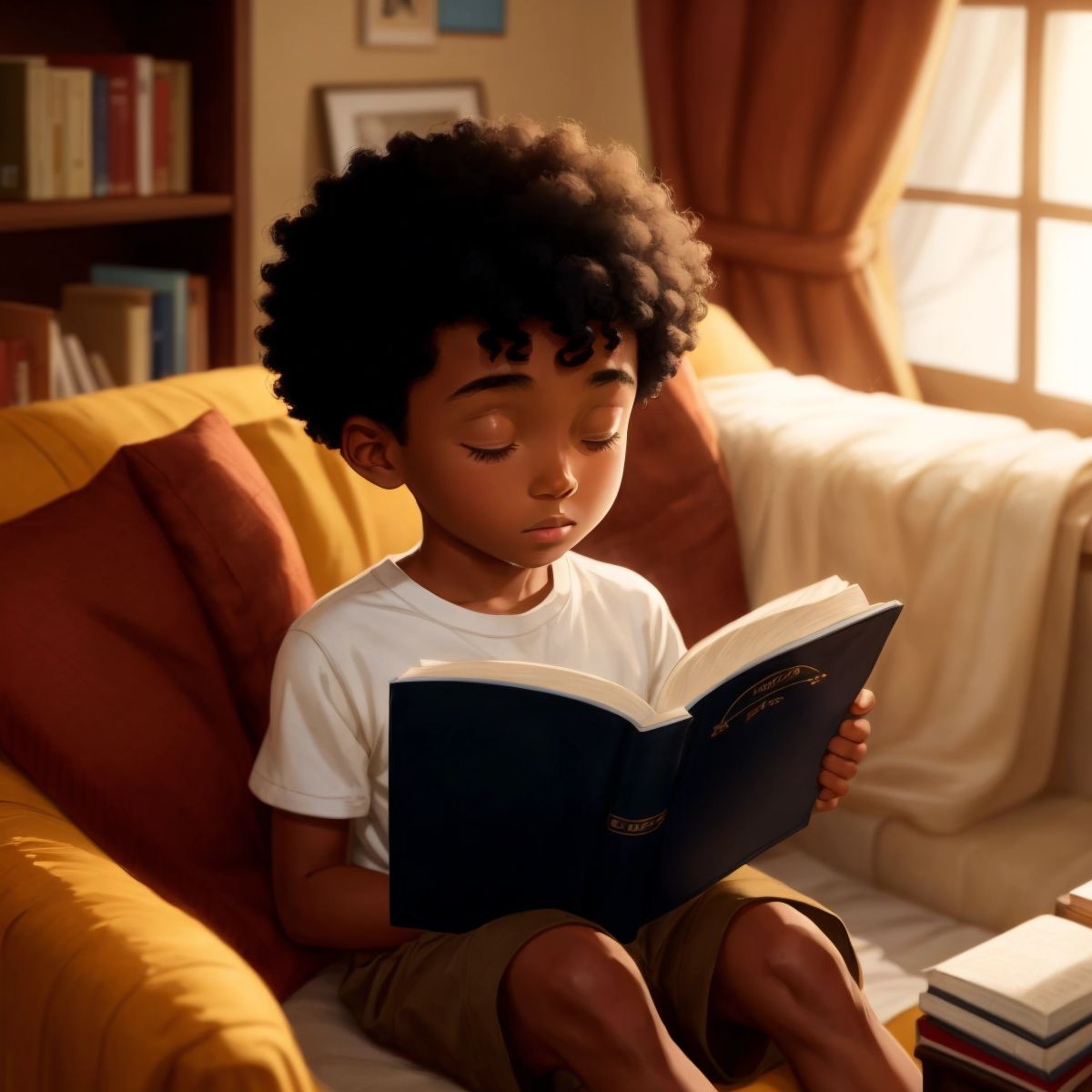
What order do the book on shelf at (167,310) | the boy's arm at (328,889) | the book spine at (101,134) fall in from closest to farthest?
the boy's arm at (328,889) → the book spine at (101,134) → the book on shelf at (167,310)

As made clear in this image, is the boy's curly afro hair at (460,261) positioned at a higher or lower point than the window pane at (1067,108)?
lower

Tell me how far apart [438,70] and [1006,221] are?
51.1 inches

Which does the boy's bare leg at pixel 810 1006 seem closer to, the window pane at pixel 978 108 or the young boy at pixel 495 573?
the young boy at pixel 495 573

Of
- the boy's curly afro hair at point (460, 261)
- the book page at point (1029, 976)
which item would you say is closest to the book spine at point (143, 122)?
the boy's curly afro hair at point (460, 261)

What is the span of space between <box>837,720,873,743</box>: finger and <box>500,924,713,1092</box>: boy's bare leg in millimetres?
292

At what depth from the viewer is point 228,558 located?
1427 millimetres

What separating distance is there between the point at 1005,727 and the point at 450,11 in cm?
227

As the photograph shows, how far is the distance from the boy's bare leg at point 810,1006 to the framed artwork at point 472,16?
2.65 meters

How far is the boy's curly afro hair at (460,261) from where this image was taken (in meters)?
1.14

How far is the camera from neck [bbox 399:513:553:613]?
131 cm

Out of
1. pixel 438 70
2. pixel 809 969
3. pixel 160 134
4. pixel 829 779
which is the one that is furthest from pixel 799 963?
pixel 438 70

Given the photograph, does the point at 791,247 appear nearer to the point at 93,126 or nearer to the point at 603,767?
the point at 93,126

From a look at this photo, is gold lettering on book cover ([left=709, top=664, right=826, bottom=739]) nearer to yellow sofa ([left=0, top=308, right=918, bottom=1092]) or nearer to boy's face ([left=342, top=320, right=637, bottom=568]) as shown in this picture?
boy's face ([left=342, top=320, right=637, bottom=568])

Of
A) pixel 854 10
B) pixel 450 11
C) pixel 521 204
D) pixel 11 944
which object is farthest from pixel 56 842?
pixel 450 11
